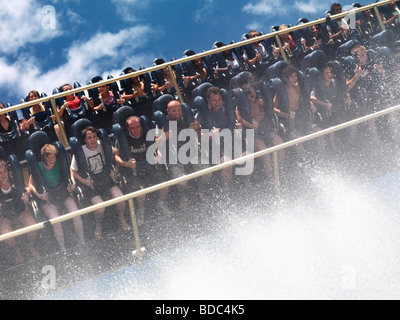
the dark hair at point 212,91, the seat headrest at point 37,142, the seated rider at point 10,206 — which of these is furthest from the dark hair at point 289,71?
the seated rider at point 10,206

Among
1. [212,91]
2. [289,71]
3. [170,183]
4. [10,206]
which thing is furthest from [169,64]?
[10,206]

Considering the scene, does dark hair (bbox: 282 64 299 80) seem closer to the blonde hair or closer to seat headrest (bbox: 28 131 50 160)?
seat headrest (bbox: 28 131 50 160)

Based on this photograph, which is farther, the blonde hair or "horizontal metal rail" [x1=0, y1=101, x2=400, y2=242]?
the blonde hair

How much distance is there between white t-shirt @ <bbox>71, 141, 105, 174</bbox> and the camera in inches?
153

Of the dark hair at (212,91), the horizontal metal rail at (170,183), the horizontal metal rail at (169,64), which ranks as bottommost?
the horizontal metal rail at (170,183)

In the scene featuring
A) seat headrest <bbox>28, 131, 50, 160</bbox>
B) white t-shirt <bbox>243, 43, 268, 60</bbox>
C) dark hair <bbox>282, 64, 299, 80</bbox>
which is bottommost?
seat headrest <bbox>28, 131, 50, 160</bbox>

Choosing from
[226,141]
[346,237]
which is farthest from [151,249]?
[346,237]

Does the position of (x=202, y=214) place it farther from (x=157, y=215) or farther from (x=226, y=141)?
(x=226, y=141)

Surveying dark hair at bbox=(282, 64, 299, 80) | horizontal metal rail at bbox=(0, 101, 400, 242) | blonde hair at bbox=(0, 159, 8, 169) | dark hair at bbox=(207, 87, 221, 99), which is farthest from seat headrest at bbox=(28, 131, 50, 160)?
dark hair at bbox=(282, 64, 299, 80)

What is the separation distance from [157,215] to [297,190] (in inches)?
41.5

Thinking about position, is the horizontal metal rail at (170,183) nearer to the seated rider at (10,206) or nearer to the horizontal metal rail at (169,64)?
the seated rider at (10,206)

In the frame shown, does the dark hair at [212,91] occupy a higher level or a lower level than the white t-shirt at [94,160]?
higher

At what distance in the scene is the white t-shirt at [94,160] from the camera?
3.89 meters

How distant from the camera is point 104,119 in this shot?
5293 mm
